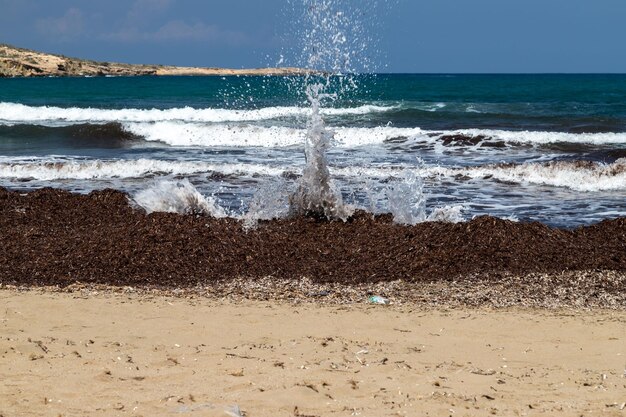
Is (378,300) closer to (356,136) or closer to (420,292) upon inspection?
(420,292)

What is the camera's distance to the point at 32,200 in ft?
33.9

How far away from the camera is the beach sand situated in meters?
4.07

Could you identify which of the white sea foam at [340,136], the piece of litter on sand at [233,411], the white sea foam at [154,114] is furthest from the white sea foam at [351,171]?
the white sea foam at [154,114]

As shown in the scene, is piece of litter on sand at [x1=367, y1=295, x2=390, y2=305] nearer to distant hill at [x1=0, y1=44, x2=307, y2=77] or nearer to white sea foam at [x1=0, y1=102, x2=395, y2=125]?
white sea foam at [x1=0, y1=102, x2=395, y2=125]

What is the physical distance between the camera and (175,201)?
9836 millimetres

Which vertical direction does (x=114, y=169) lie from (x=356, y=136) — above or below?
below

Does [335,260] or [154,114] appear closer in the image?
[335,260]

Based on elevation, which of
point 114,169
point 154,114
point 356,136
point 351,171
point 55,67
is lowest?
point 351,171

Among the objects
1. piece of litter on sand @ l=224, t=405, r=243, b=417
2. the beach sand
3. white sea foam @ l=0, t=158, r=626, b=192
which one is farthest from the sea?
piece of litter on sand @ l=224, t=405, r=243, b=417

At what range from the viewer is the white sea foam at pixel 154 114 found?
31016 mm

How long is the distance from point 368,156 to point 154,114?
15436mm

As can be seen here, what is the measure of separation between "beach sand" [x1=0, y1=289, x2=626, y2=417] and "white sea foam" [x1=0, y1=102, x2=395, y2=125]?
80.7 ft

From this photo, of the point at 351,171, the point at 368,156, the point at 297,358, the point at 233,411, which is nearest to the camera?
the point at 233,411

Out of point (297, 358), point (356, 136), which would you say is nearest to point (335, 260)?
point (297, 358)
